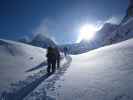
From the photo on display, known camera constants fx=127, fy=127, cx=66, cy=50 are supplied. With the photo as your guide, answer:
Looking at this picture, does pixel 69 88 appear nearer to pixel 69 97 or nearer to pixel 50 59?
pixel 69 97

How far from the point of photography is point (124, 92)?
496cm

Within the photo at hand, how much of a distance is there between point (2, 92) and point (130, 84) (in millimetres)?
6494

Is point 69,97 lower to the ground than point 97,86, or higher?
lower

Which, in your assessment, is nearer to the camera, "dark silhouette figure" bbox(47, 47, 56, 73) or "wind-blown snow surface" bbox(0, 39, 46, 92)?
"wind-blown snow surface" bbox(0, 39, 46, 92)

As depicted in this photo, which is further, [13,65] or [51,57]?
[13,65]

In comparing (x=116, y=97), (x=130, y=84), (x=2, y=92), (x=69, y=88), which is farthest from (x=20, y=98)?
(x=130, y=84)

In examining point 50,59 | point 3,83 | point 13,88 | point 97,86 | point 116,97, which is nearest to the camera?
point 116,97

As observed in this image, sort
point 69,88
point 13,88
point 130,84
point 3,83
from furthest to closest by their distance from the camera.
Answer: point 3,83, point 13,88, point 69,88, point 130,84

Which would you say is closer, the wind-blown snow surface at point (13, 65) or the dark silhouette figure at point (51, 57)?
the wind-blown snow surface at point (13, 65)

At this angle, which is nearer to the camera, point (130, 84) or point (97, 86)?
point (130, 84)

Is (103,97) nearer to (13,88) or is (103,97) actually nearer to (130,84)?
(130,84)

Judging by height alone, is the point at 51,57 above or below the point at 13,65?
above

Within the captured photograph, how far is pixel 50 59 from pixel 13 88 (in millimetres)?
4945

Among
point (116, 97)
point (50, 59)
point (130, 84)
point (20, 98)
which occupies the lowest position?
point (20, 98)
